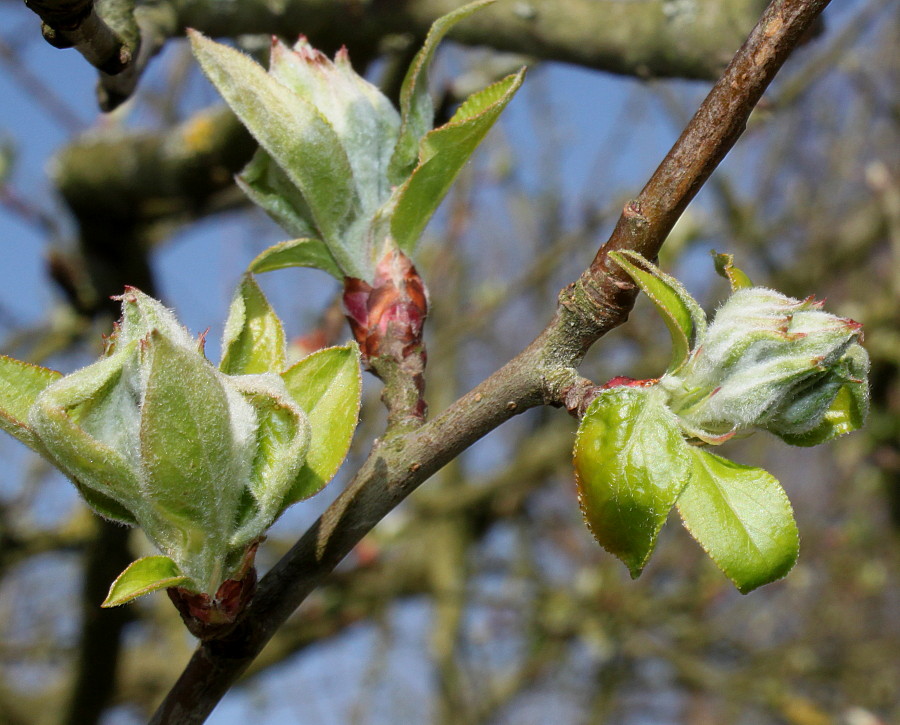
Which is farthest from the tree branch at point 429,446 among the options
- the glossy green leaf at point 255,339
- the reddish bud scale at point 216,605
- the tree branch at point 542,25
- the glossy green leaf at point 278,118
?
the tree branch at point 542,25

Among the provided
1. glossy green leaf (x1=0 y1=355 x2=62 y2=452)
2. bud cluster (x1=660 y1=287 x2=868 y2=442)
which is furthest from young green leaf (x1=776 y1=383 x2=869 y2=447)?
glossy green leaf (x1=0 y1=355 x2=62 y2=452)

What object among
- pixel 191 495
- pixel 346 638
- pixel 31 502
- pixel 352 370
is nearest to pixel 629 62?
pixel 352 370

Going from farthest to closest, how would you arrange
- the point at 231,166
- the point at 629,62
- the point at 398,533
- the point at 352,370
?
the point at 398,533
the point at 231,166
the point at 629,62
the point at 352,370

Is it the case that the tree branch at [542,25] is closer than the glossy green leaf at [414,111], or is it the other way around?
the glossy green leaf at [414,111]

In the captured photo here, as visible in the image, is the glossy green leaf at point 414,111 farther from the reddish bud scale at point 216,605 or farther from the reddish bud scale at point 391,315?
the reddish bud scale at point 216,605

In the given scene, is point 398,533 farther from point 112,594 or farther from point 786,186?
point 786,186

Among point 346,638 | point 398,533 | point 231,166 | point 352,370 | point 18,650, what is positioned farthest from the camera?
point 346,638
